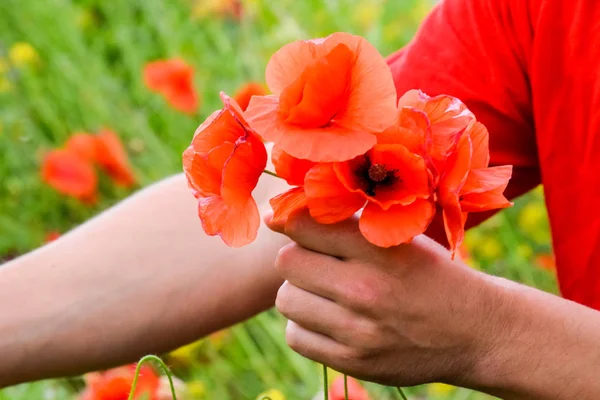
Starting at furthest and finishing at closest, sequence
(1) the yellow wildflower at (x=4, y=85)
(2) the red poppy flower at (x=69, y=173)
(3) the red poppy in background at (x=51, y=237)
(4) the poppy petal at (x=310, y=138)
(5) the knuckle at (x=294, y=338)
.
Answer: (1) the yellow wildflower at (x=4, y=85) → (2) the red poppy flower at (x=69, y=173) → (3) the red poppy in background at (x=51, y=237) → (5) the knuckle at (x=294, y=338) → (4) the poppy petal at (x=310, y=138)

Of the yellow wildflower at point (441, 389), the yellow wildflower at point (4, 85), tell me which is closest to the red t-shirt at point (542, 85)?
the yellow wildflower at point (441, 389)

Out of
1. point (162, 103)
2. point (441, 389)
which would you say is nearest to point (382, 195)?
point (441, 389)

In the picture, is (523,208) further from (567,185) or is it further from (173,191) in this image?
(173,191)

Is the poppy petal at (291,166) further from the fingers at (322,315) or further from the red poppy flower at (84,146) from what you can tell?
the red poppy flower at (84,146)

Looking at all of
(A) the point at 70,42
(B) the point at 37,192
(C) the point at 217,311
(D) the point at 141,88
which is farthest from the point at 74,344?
(A) the point at 70,42

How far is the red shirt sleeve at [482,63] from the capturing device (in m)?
0.80

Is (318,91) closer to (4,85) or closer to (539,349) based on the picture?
(539,349)

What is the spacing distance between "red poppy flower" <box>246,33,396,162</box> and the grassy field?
0.79 m

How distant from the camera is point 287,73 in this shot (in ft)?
1.53

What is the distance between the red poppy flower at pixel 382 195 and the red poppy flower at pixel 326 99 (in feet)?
0.05

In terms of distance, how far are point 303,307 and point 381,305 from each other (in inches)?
1.9

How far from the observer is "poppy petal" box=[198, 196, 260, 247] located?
48 cm

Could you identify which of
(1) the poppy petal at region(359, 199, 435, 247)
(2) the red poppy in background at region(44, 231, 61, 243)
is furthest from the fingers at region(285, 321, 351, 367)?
(2) the red poppy in background at region(44, 231, 61, 243)

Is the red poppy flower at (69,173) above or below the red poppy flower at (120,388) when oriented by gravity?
above
